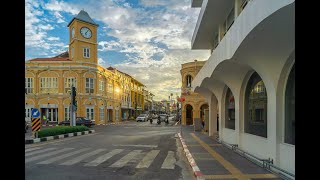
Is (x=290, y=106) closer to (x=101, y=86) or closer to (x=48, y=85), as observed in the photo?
(x=48, y=85)

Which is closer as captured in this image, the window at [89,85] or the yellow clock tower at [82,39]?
the yellow clock tower at [82,39]

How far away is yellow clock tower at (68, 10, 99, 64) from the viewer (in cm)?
4409

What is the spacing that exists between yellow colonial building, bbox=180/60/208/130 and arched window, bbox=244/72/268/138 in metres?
27.8

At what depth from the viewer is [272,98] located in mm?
8641

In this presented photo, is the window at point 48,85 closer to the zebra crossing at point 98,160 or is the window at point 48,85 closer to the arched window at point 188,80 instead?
the arched window at point 188,80

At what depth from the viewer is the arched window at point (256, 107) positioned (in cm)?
1006

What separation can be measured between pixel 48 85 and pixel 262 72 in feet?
133

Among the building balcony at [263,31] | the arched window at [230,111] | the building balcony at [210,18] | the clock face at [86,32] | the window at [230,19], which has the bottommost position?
the arched window at [230,111]

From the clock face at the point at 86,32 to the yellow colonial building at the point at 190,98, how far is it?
16181 millimetres

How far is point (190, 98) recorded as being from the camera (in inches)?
1626

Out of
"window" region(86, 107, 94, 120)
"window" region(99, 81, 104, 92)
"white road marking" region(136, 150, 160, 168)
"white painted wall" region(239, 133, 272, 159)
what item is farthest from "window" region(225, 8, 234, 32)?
"window" region(99, 81, 104, 92)

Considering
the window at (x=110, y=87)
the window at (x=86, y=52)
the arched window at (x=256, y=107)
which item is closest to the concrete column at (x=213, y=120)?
the arched window at (x=256, y=107)
